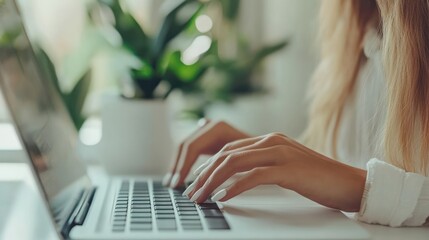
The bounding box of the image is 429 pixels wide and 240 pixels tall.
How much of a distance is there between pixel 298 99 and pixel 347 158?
32cm

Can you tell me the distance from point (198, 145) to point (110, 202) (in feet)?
0.70

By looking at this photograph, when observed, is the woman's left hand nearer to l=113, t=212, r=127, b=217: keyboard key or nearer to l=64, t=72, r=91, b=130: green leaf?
l=113, t=212, r=127, b=217: keyboard key

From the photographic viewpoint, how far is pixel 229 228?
663 mm

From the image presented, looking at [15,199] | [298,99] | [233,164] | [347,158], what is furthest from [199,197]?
[298,99]

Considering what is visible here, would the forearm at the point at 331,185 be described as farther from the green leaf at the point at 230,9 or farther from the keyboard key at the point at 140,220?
the green leaf at the point at 230,9

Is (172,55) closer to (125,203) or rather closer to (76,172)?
(76,172)

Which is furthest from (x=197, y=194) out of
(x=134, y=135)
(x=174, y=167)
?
(x=134, y=135)

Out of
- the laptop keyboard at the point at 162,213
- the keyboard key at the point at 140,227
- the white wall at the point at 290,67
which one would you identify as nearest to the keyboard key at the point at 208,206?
the laptop keyboard at the point at 162,213

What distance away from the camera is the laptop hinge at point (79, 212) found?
2.17 ft

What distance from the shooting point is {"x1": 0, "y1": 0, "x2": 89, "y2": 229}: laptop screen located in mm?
684

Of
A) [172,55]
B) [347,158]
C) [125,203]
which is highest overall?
[172,55]

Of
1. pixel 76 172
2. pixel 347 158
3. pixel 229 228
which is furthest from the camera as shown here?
pixel 347 158

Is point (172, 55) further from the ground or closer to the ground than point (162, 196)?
further from the ground

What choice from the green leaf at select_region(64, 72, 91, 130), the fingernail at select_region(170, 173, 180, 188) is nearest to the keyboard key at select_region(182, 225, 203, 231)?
the fingernail at select_region(170, 173, 180, 188)
